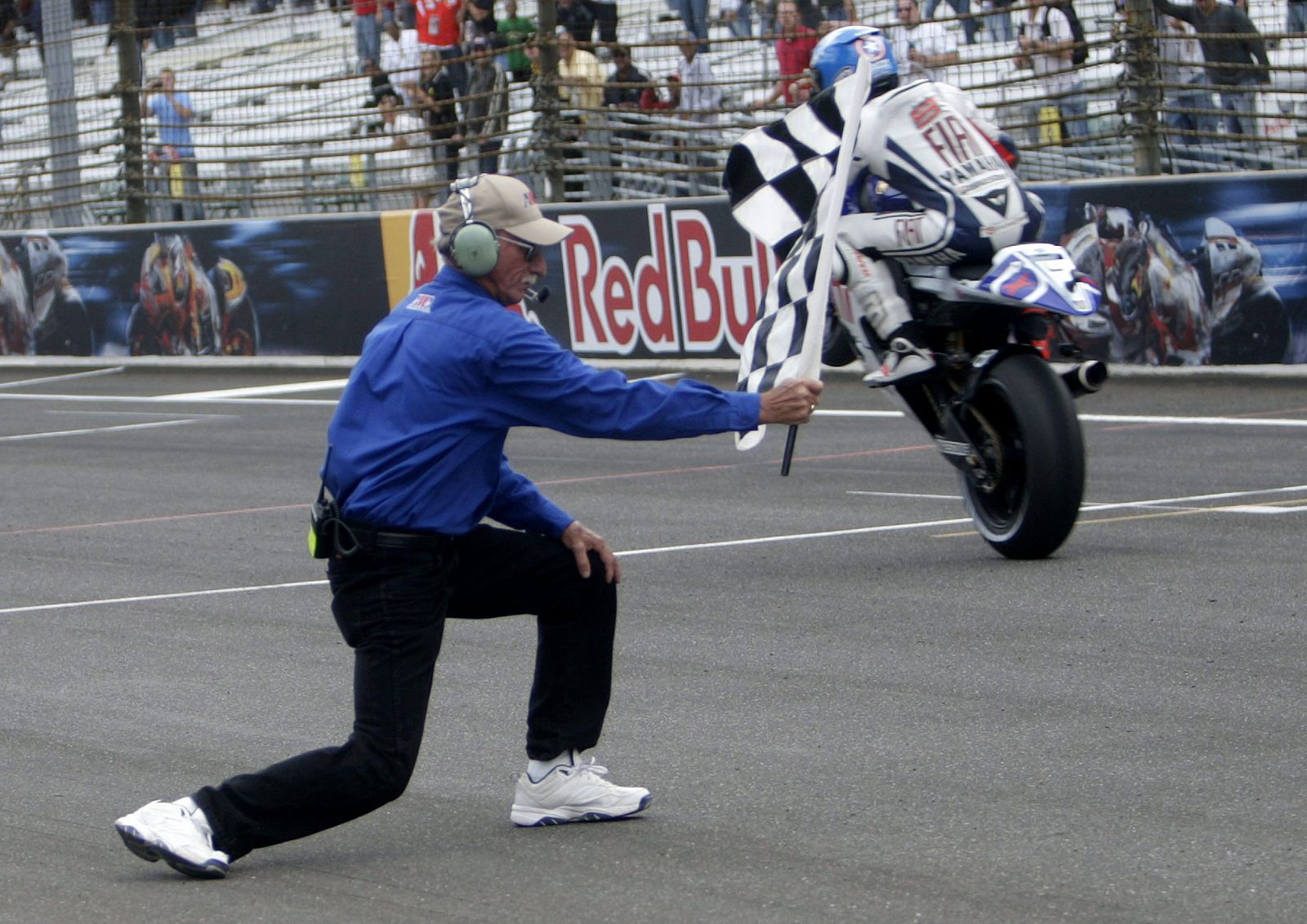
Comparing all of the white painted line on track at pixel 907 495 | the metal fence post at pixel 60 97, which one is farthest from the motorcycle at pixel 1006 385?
the metal fence post at pixel 60 97

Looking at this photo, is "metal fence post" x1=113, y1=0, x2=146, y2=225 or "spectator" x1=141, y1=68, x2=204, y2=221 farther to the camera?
"metal fence post" x1=113, y1=0, x2=146, y2=225

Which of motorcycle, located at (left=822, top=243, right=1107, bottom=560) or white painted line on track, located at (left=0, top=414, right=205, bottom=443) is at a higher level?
motorcycle, located at (left=822, top=243, right=1107, bottom=560)

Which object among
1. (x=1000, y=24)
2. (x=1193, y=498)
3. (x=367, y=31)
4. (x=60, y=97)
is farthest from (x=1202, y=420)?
(x=60, y=97)

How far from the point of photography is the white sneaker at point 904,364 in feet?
29.0

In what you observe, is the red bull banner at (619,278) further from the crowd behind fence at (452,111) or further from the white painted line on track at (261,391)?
the white painted line on track at (261,391)

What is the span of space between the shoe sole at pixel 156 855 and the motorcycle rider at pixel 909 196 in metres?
4.71

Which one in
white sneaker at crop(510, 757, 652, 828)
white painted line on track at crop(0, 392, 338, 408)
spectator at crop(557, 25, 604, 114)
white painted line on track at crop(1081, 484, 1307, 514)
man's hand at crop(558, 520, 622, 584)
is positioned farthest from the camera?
spectator at crop(557, 25, 604, 114)

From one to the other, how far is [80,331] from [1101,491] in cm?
1532

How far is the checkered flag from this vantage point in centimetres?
636

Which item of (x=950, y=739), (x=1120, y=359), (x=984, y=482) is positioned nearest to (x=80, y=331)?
(x=1120, y=359)

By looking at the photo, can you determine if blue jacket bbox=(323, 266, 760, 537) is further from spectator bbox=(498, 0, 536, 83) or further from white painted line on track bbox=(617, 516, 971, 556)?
spectator bbox=(498, 0, 536, 83)

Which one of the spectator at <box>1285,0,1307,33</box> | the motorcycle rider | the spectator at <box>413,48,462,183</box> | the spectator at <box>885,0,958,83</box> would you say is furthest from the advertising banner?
the motorcycle rider

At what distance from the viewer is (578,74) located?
1944 cm

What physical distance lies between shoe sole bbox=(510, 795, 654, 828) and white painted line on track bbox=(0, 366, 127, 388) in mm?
17660
